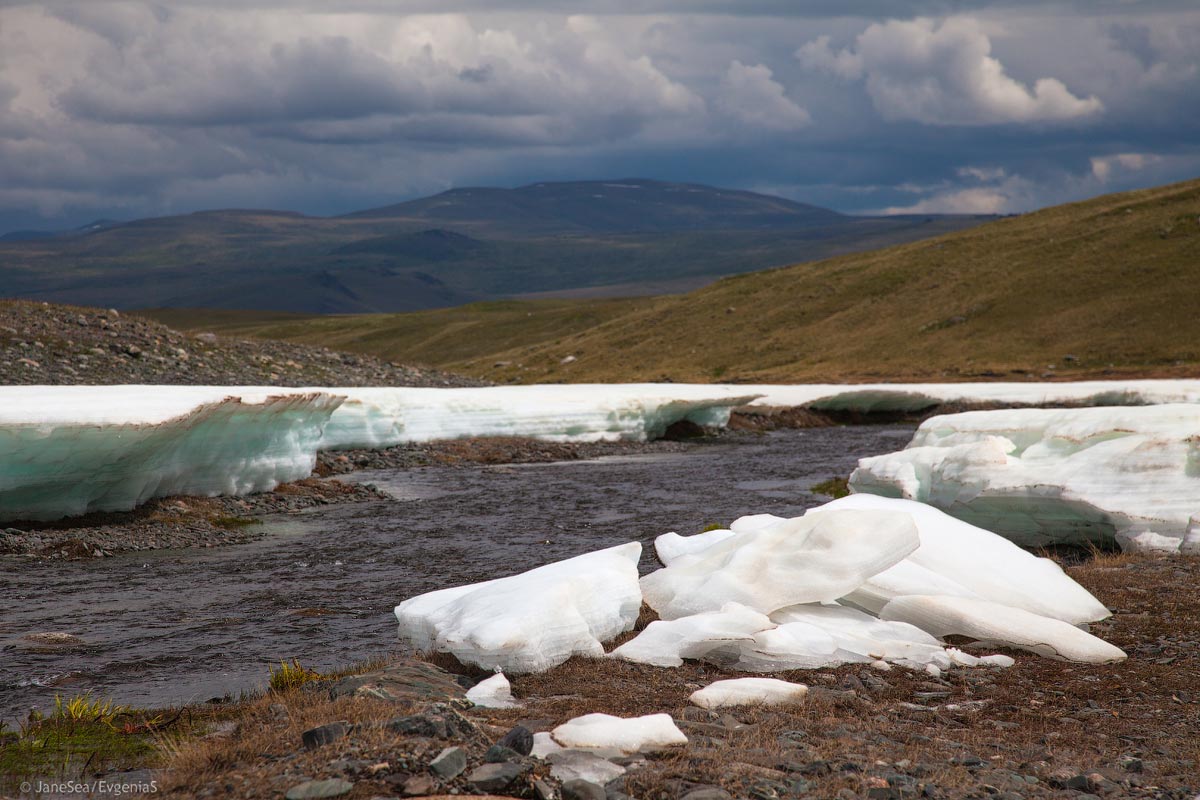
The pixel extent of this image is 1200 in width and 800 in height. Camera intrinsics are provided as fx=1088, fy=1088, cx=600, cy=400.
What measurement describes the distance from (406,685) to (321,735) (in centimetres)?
144

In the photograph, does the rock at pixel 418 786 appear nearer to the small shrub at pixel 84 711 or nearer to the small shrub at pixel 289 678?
the small shrub at pixel 289 678

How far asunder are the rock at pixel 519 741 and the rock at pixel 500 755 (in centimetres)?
11

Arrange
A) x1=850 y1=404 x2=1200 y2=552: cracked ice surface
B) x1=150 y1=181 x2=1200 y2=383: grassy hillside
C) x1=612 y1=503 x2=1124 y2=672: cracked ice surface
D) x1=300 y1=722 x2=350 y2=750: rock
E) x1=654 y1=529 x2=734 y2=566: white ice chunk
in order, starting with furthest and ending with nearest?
1. x1=150 y1=181 x2=1200 y2=383: grassy hillside
2. x1=850 y1=404 x2=1200 y2=552: cracked ice surface
3. x1=654 y1=529 x2=734 y2=566: white ice chunk
4. x1=612 y1=503 x2=1124 y2=672: cracked ice surface
5. x1=300 y1=722 x2=350 y2=750: rock

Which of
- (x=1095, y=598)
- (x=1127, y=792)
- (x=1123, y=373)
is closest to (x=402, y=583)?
(x=1095, y=598)

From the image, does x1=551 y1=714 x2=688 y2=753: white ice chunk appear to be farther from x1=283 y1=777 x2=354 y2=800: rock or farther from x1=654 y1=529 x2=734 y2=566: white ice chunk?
x1=654 y1=529 x2=734 y2=566: white ice chunk

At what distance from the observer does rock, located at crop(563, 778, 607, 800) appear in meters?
5.68

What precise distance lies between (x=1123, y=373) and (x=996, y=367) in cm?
743

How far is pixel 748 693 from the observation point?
307 inches

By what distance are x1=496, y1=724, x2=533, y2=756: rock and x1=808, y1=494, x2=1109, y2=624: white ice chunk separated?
5.01m

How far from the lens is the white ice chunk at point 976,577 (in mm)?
10477

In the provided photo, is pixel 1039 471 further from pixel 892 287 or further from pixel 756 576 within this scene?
pixel 892 287

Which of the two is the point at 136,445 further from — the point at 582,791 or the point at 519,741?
the point at 582,791

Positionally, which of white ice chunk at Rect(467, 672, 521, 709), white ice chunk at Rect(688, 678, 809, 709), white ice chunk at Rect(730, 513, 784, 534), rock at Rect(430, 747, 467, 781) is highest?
rock at Rect(430, 747, 467, 781)

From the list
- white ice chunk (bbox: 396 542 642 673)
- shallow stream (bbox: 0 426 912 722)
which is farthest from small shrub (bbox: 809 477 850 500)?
white ice chunk (bbox: 396 542 642 673)
